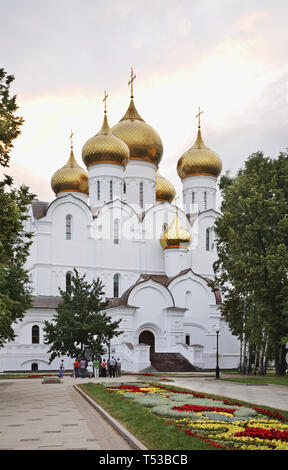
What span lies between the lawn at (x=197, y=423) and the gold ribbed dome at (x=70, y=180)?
34.6m

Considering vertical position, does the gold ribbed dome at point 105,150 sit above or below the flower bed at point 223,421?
above

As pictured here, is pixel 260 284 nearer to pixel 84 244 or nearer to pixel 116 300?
pixel 116 300

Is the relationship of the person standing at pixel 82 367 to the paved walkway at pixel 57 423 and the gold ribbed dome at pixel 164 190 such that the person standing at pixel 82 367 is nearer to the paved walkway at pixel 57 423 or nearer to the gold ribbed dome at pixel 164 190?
the paved walkway at pixel 57 423

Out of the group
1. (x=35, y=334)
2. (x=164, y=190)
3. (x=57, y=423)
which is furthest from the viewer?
(x=164, y=190)

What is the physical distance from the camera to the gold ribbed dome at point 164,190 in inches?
2142

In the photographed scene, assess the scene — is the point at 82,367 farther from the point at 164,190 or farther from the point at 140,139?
the point at 164,190

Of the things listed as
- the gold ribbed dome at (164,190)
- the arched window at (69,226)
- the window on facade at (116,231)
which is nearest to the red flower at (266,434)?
the arched window at (69,226)

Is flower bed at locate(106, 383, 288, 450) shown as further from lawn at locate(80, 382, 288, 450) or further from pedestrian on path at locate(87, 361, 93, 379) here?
pedestrian on path at locate(87, 361, 93, 379)

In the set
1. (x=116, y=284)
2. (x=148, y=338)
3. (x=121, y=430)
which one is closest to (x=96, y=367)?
(x=148, y=338)

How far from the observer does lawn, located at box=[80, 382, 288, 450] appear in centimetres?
828

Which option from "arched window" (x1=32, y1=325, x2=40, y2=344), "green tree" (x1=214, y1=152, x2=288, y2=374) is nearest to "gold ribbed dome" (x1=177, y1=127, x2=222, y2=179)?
"green tree" (x1=214, y1=152, x2=288, y2=374)

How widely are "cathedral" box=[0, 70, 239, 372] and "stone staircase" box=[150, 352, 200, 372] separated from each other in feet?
0.49

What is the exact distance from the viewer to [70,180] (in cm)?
4906

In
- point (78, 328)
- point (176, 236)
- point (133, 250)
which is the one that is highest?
point (176, 236)
